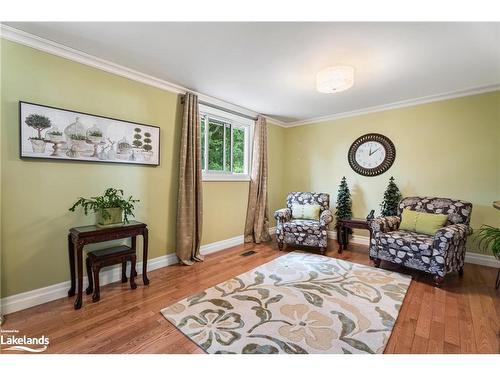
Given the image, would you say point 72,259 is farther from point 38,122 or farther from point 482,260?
→ point 482,260

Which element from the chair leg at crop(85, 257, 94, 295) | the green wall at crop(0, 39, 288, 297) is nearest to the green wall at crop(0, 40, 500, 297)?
the green wall at crop(0, 39, 288, 297)

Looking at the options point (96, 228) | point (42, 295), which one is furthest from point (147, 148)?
point (42, 295)

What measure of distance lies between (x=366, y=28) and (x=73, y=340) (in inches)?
124

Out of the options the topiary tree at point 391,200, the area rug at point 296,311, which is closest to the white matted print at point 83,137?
the area rug at point 296,311

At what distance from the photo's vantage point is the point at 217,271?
2.80 metres

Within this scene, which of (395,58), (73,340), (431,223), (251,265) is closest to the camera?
(73,340)

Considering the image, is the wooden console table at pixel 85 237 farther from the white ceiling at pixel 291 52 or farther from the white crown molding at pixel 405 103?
the white crown molding at pixel 405 103

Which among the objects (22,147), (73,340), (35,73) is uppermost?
(35,73)

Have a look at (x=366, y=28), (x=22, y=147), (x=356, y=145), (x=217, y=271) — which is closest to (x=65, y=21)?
(x=22, y=147)

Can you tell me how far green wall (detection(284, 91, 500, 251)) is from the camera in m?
2.99

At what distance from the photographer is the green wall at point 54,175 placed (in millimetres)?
1897

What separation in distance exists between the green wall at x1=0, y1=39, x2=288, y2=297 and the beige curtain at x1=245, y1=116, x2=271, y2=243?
1629mm

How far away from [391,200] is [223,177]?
2.65 metres
